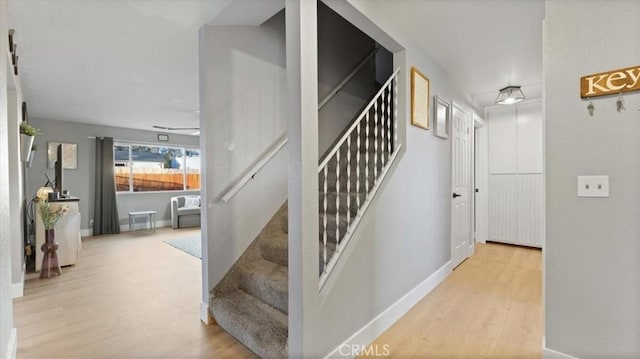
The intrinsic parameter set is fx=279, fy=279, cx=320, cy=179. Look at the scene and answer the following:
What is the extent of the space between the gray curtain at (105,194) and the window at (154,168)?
0.28m

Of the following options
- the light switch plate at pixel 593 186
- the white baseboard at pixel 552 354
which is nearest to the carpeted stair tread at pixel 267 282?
the white baseboard at pixel 552 354

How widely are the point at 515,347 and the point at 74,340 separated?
3.12 meters

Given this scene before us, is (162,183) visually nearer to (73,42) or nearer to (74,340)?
(73,42)

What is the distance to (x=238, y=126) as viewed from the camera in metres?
2.38

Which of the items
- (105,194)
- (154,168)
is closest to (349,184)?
(105,194)

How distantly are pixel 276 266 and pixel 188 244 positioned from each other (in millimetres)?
3292

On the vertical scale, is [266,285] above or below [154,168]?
below

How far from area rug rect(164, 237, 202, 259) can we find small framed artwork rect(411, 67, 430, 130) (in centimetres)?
357

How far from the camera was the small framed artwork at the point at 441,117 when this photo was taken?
9.57ft

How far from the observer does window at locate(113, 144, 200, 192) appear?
6.49 meters

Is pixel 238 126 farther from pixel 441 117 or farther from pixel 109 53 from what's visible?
pixel 441 117

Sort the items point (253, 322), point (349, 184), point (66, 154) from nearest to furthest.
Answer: point (253, 322) → point (349, 184) → point (66, 154)

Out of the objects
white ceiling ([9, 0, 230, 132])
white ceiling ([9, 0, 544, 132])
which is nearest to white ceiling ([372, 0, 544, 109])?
white ceiling ([9, 0, 544, 132])

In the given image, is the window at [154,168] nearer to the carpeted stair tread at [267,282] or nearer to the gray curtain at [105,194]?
the gray curtain at [105,194]
